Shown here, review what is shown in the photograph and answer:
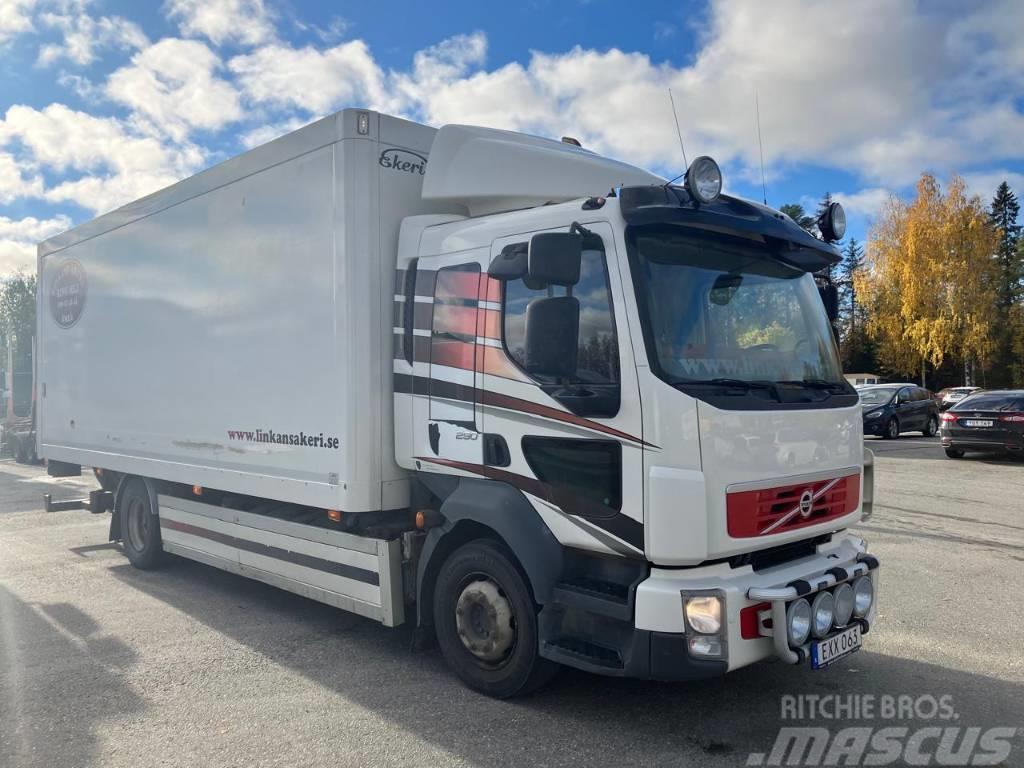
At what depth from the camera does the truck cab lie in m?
3.61

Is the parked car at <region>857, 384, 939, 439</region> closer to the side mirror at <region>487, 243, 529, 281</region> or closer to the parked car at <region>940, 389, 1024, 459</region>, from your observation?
the parked car at <region>940, 389, 1024, 459</region>

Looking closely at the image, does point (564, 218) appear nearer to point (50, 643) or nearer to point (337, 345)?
point (337, 345)

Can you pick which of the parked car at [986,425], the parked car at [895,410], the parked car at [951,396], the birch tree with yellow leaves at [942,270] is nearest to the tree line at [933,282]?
the birch tree with yellow leaves at [942,270]

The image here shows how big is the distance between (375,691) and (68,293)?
6282mm

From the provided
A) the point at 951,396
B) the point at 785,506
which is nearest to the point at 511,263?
the point at 785,506

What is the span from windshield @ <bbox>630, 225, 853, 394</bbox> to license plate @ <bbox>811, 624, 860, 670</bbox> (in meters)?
1.32

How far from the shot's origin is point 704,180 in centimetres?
393

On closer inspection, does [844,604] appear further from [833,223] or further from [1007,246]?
[1007,246]

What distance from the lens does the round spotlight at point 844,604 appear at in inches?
157

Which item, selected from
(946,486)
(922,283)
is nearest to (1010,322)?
(922,283)

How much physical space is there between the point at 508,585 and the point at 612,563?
617 mm

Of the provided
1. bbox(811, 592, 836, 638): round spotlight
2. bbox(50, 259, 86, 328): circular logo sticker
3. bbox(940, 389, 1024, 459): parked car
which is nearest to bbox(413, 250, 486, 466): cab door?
bbox(811, 592, 836, 638): round spotlight

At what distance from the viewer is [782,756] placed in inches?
145

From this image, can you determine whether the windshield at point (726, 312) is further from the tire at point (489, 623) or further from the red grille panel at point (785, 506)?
the tire at point (489, 623)
